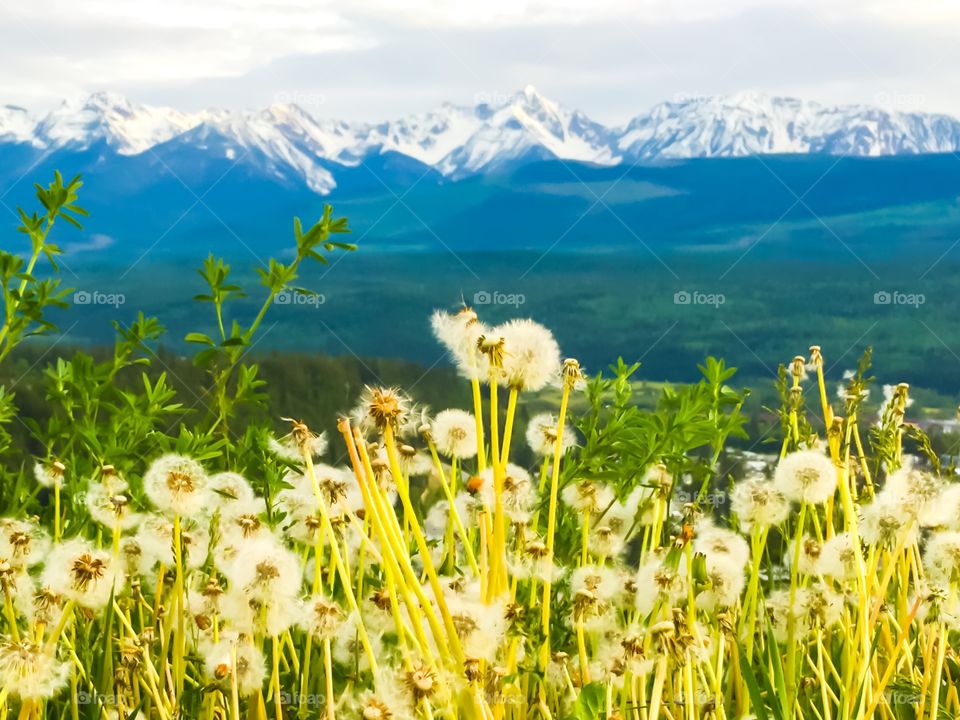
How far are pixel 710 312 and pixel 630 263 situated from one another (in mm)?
3907

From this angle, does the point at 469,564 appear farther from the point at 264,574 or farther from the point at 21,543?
the point at 21,543

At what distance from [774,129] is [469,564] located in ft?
108

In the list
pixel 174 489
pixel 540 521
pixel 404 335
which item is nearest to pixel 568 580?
pixel 540 521

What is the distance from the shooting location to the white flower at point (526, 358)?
93cm

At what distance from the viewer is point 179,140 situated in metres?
22.9

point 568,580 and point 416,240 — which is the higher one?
point 416,240

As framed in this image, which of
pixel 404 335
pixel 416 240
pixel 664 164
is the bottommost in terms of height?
pixel 404 335

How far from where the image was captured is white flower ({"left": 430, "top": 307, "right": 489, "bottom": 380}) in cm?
93

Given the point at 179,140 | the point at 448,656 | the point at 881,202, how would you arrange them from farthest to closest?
the point at 179,140, the point at 881,202, the point at 448,656

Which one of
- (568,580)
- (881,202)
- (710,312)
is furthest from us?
(881,202)

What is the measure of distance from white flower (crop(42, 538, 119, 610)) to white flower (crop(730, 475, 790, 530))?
33.3 inches

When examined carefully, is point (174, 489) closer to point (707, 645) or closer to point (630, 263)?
point (707, 645)

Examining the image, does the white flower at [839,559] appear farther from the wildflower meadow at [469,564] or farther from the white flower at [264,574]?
the white flower at [264,574]

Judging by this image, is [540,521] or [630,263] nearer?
[540,521]
